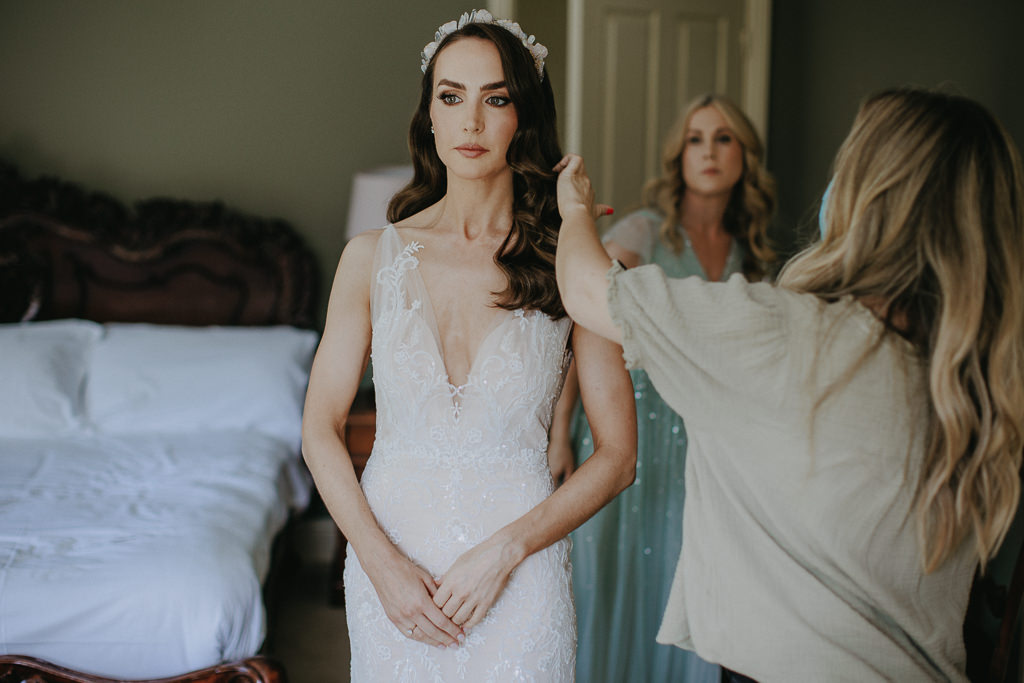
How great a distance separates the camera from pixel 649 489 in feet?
8.28

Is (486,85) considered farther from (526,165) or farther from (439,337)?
(439,337)

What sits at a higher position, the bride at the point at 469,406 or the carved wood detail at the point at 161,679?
the bride at the point at 469,406

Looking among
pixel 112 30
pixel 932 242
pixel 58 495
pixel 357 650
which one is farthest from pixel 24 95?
pixel 932 242

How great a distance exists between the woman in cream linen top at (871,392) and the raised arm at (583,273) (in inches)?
1.7

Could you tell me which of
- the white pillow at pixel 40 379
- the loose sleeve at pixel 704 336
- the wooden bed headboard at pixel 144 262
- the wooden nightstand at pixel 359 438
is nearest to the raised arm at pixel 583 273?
the loose sleeve at pixel 704 336

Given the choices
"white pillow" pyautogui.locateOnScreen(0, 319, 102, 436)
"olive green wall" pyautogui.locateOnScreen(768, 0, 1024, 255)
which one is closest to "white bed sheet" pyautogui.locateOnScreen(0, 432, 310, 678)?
"white pillow" pyautogui.locateOnScreen(0, 319, 102, 436)

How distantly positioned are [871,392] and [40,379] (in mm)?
2935

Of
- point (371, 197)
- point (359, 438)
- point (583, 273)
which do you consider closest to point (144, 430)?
point (359, 438)

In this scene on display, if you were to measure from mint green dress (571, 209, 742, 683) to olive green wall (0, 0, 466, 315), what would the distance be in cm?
180

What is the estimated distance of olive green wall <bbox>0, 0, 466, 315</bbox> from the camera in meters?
3.55

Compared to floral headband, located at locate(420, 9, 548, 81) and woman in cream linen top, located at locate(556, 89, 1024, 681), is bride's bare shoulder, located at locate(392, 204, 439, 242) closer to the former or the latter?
floral headband, located at locate(420, 9, 548, 81)

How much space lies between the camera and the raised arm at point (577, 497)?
1.40m

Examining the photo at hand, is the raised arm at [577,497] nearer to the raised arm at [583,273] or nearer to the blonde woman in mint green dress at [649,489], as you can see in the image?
the raised arm at [583,273]

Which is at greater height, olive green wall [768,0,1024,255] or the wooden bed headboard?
olive green wall [768,0,1024,255]
